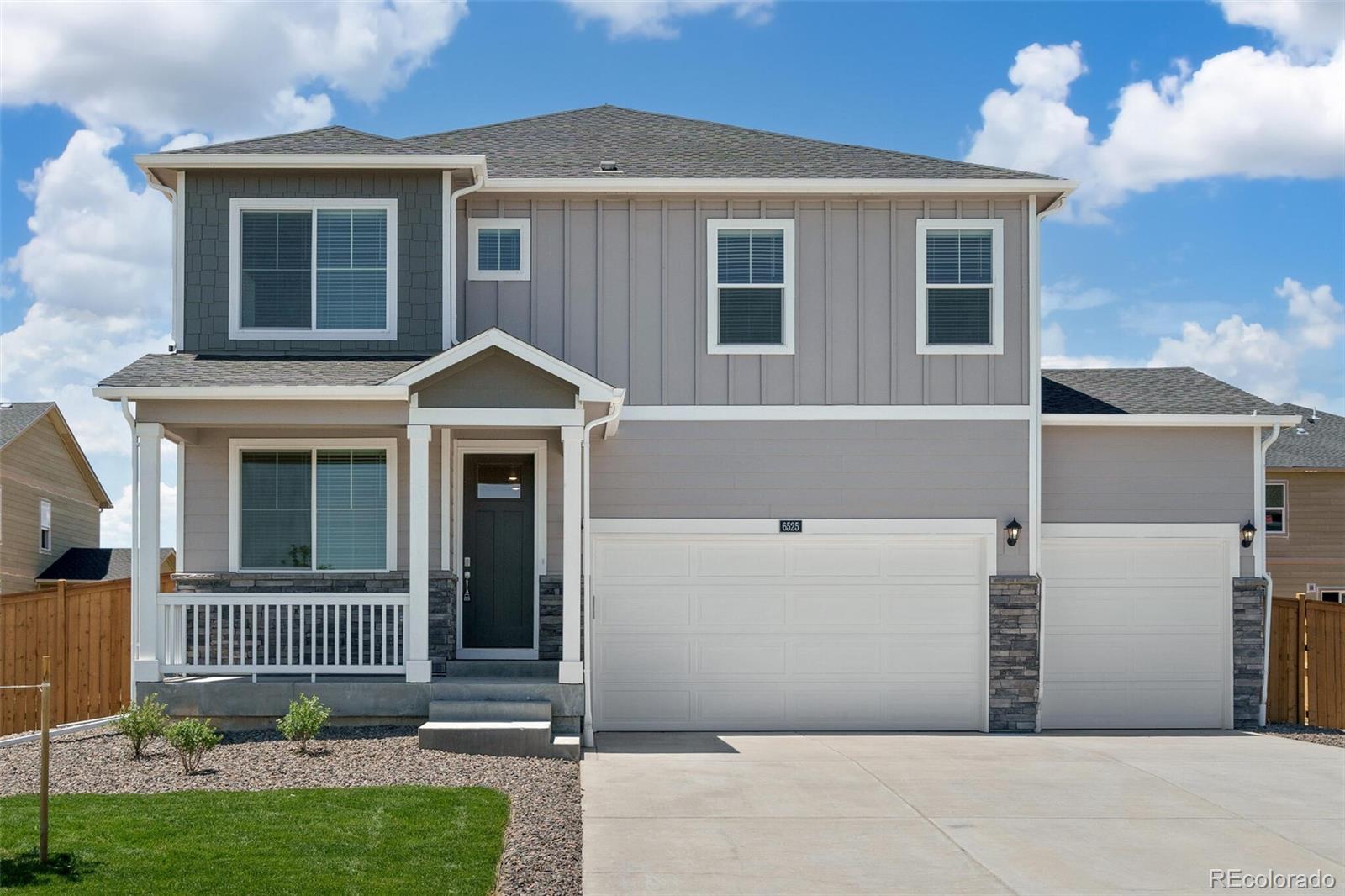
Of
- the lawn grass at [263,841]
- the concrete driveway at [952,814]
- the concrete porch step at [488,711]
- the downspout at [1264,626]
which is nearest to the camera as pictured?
the lawn grass at [263,841]

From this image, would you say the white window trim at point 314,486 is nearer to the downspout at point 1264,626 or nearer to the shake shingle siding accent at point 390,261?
the shake shingle siding accent at point 390,261

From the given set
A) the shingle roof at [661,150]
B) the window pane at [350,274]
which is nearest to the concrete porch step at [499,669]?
the window pane at [350,274]

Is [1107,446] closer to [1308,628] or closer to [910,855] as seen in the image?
[1308,628]

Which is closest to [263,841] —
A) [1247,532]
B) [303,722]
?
[303,722]

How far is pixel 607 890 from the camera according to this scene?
662cm

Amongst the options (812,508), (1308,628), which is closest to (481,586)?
(812,508)

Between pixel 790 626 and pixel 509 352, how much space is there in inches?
169

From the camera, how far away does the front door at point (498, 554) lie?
492 inches

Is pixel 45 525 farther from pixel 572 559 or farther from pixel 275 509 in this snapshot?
pixel 572 559

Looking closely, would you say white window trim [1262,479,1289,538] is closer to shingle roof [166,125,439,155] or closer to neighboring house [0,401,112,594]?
shingle roof [166,125,439,155]

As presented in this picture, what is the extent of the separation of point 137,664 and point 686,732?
5.34 metres

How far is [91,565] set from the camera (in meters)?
29.2

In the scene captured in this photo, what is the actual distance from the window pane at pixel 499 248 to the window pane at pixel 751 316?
7.23 ft

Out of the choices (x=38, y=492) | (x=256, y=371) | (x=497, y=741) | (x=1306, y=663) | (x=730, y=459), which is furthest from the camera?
(x=38, y=492)
